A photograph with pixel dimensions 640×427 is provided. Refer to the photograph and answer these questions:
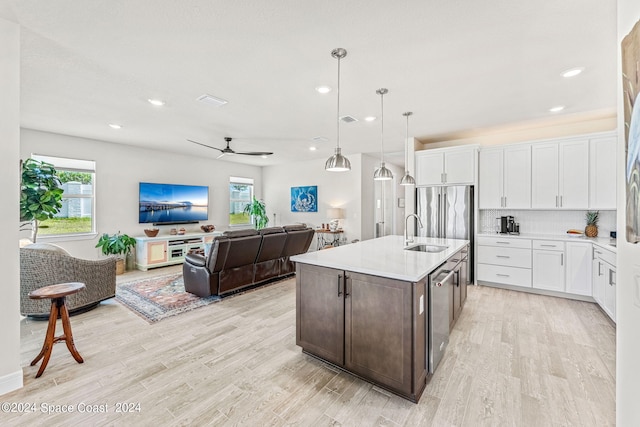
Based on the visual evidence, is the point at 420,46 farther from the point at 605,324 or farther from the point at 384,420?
the point at 605,324

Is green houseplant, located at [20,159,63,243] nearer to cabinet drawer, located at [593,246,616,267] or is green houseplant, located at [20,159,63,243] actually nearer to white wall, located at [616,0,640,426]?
white wall, located at [616,0,640,426]

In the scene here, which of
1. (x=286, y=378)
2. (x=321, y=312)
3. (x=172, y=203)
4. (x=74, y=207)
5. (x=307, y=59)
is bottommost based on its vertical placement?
(x=286, y=378)

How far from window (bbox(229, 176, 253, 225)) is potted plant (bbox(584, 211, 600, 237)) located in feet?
25.9

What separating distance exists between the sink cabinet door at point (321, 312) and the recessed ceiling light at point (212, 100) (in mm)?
2480

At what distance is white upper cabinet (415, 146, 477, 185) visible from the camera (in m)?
4.77

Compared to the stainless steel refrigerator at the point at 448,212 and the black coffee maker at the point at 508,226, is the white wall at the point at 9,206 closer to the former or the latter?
the stainless steel refrigerator at the point at 448,212

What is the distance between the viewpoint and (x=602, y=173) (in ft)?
13.0

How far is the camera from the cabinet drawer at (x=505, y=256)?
4.27 meters

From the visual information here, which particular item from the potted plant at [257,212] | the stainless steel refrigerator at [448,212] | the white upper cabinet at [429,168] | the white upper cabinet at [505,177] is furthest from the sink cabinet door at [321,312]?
the potted plant at [257,212]

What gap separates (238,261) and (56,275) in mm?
2111

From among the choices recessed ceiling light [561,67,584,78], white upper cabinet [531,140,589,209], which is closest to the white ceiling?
recessed ceiling light [561,67,584,78]

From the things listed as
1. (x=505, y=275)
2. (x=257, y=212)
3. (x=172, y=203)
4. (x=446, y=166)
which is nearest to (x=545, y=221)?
(x=505, y=275)

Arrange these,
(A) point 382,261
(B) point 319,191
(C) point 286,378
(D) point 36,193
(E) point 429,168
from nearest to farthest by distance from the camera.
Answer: (C) point 286,378 < (A) point 382,261 < (D) point 36,193 < (E) point 429,168 < (B) point 319,191

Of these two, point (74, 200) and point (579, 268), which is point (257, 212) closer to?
point (74, 200)
